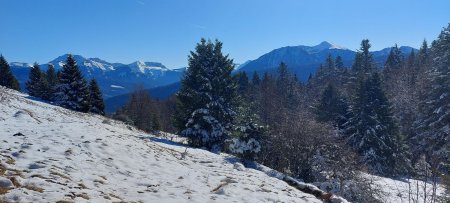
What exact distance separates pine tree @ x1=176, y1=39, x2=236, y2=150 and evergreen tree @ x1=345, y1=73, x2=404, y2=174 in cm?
1675

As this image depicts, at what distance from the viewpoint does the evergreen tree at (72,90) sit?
4341cm

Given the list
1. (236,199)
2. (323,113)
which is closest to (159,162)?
(236,199)

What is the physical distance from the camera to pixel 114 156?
13688 millimetres

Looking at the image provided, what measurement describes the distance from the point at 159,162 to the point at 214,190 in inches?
136

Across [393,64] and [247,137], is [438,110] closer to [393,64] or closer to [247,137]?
[247,137]

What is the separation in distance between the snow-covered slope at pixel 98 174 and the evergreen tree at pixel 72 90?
27.4m

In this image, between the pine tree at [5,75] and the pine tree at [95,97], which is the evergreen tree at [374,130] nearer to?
the pine tree at [95,97]

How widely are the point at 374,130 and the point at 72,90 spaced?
34.8 m

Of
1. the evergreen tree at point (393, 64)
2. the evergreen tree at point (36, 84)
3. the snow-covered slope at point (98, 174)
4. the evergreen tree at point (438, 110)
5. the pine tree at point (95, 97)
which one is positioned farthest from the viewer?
the evergreen tree at point (393, 64)

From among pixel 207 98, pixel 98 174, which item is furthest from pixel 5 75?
pixel 98 174

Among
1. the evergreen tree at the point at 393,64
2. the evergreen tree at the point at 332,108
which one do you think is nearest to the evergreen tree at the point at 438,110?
the evergreen tree at the point at 332,108

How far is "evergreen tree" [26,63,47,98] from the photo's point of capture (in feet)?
197

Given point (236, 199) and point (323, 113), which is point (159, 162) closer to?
point (236, 199)

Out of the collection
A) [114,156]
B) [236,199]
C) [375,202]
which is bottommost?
[375,202]
